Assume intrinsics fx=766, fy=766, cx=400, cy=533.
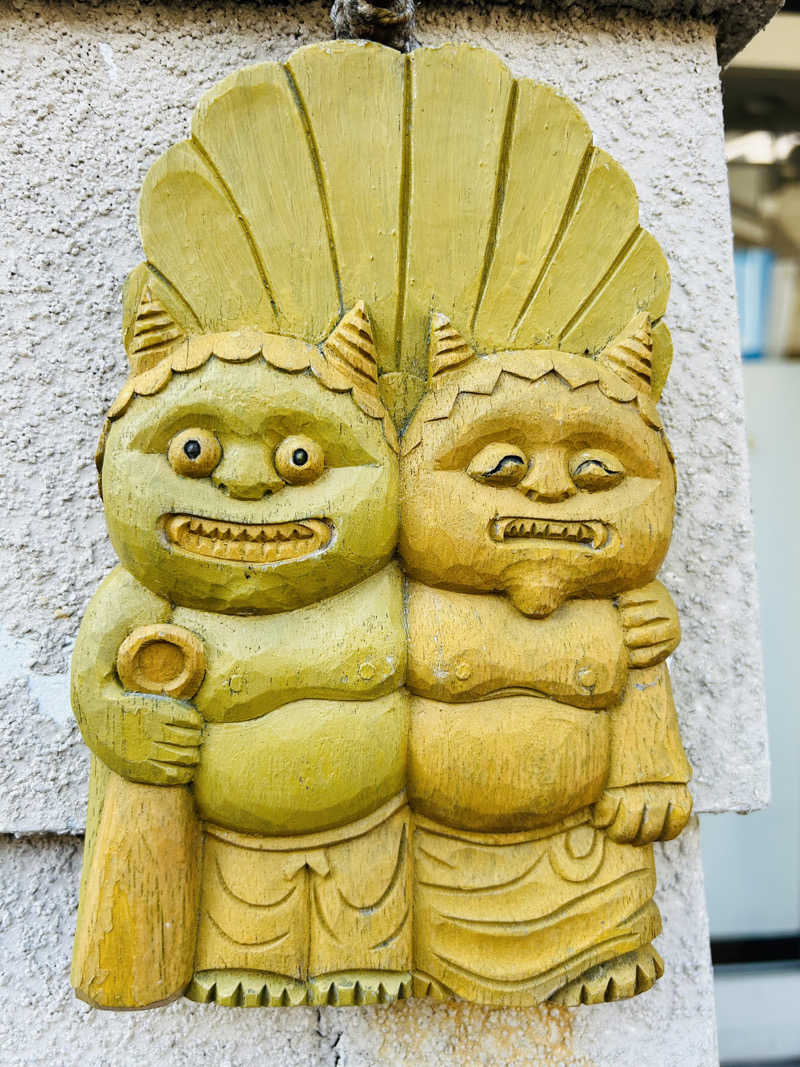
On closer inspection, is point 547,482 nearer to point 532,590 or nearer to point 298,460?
point 532,590

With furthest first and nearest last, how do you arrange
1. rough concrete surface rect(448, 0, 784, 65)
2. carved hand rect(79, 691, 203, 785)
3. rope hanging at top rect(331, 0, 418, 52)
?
1. rough concrete surface rect(448, 0, 784, 65)
2. rope hanging at top rect(331, 0, 418, 52)
3. carved hand rect(79, 691, 203, 785)

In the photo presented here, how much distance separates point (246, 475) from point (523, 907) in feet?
1.27

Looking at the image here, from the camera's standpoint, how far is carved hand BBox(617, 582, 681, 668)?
60 centimetres

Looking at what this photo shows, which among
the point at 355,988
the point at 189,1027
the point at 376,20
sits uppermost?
the point at 376,20

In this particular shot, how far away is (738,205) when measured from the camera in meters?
1.47

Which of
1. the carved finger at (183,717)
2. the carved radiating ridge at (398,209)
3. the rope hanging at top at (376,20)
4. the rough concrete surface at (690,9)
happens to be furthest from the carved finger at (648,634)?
the rough concrete surface at (690,9)

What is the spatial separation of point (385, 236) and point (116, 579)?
339 millimetres

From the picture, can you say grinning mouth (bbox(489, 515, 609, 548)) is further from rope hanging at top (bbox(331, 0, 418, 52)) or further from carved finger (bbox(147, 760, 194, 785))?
rope hanging at top (bbox(331, 0, 418, 52))

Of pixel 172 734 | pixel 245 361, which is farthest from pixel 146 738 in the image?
pixel 245 361

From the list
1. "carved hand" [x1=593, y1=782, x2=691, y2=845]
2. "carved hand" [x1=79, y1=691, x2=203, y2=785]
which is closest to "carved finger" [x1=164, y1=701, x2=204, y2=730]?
"carved hand" [x1=79, y1=691, x2=203, y2=785]

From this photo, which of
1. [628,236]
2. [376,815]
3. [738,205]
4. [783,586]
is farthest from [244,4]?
[783,586]

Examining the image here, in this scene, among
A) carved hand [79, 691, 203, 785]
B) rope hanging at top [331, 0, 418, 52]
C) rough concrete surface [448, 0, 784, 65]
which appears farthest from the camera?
rough concrete surface [448, 0, 784, 65]

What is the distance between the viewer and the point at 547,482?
1.87 feet

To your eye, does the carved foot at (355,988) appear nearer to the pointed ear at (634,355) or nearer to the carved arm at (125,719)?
the carved arm at (125,719)
